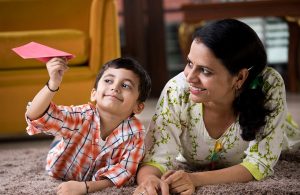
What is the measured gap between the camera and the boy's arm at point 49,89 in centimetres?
130

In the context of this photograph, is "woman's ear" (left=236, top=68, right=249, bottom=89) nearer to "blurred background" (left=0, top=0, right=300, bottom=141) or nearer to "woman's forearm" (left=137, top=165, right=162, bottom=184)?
"woman's forearm" (left=137, top=165, right=162, bottom=184)

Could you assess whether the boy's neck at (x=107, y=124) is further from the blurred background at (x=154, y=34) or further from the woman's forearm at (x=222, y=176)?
the blurred background at (x=154, y=34)

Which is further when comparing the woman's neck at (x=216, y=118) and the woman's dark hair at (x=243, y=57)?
the woman's neck at (x=216, y=118)

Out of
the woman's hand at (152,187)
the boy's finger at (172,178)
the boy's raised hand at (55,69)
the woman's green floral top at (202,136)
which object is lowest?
the woman's hand at (152,187)

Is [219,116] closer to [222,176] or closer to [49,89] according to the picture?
[222,176]

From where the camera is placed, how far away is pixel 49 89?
4.34 ft

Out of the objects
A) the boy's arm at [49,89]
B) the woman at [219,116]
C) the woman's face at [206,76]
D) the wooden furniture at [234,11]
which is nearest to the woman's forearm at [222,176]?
the woman at [219,116]

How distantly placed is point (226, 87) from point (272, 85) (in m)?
0.18

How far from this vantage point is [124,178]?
1406 mm

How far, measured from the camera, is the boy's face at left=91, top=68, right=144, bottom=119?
140 cm

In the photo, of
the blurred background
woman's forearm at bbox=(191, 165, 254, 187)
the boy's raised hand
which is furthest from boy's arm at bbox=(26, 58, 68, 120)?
the blurred background

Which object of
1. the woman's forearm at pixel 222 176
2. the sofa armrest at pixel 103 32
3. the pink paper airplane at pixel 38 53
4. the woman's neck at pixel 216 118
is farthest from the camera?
the sofa armrest at pixel 103 32

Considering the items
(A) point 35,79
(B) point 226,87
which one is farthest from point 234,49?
(A) point 35,79

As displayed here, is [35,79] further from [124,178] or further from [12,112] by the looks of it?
[124,178]
